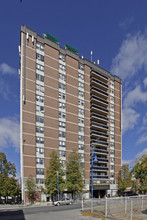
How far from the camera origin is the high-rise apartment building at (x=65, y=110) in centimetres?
6125

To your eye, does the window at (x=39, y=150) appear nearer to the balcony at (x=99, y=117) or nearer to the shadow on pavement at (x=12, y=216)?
the balcony at (x=99, y=117)

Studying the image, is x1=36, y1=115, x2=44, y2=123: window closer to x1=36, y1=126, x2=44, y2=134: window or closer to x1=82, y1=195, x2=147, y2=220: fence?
x1=36, y1=126, x2=44, y2=134: window

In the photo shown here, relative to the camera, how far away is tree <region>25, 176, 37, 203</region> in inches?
2124

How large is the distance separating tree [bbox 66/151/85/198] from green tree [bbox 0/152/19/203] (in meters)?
13.6

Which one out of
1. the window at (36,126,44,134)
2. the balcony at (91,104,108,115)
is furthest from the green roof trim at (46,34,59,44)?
the window at (36,126,44,134)

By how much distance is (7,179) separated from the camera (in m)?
51.7

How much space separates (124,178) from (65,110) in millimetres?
32417

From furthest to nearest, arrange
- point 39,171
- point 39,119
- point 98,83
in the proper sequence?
point 98,83 → point 39,119 → point 39,171

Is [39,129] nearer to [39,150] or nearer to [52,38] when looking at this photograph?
[39,150]

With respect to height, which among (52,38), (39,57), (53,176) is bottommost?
(53,176)

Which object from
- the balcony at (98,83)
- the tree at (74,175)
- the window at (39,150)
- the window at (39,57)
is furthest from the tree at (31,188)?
the balcony at (98,83)

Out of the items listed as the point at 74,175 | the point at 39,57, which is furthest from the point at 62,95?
the point at 74,175

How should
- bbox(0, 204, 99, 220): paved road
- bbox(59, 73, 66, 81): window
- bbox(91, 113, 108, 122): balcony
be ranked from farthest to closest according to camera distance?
bbox(91, 113, 108, 122): balcony → bbox(59, 73, 66, 81): window → bbox(0, 204, 99, 220): paved road

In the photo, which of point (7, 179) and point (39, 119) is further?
point (39, 119)
